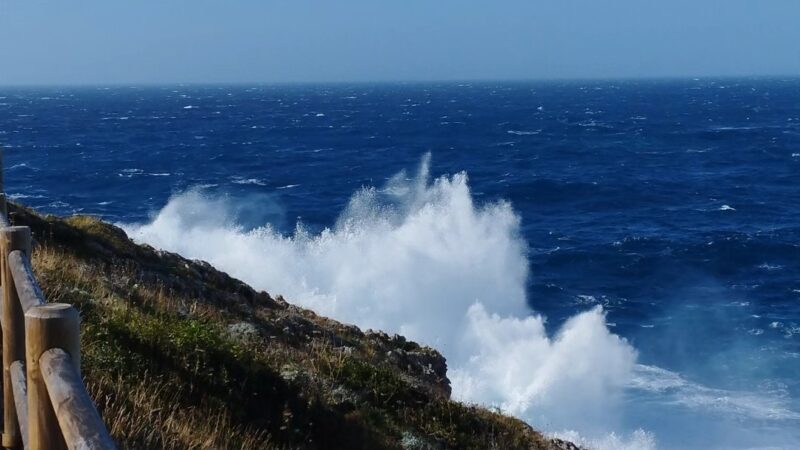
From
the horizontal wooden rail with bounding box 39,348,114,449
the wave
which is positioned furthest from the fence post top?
the wave

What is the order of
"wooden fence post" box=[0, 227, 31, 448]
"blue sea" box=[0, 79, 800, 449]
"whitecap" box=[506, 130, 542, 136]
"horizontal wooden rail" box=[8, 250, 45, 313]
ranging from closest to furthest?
"horizontal wooden rail" box=[8, 250, 45, 313] < "wooden fence post" box=[0, 227, 31, 448] < "blue sea" box=[0, 79, 800, 449] < "whitecap" box=[506, 130, 542, 136]

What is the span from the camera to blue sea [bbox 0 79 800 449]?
93.4 ft

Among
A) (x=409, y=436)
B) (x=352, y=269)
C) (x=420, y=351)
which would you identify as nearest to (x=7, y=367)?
(x=409, y=436)

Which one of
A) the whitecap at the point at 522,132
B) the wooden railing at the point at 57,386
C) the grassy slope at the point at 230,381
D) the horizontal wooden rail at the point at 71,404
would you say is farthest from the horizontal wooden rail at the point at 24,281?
the whitecap at the point at 522,132

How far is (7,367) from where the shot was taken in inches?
153

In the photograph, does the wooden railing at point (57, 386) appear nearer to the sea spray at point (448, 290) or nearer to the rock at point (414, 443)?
the rock at point (414, 443)

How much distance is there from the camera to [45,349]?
8.94 ft

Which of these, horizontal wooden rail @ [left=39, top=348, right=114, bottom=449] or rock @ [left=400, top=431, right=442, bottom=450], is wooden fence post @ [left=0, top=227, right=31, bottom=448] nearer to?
horizontal wooden rail @ [left=39, top=348, right=114, bottom=449]

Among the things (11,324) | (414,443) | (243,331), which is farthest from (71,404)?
(243,331)

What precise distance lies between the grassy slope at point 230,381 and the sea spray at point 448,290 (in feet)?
43.3

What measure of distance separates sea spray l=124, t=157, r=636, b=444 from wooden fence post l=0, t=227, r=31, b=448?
65.1ft

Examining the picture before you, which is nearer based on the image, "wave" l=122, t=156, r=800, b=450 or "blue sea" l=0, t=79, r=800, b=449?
"wave" l=122, t=156, r=800, b=450

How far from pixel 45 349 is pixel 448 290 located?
114 feet

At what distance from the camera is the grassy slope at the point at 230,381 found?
641cm
